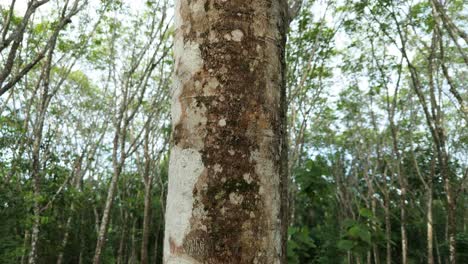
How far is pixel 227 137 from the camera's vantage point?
96cm

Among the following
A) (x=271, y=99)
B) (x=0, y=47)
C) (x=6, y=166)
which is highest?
(x=0, y=47)

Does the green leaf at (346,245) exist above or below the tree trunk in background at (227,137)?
below

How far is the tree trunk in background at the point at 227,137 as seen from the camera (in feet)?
3.03

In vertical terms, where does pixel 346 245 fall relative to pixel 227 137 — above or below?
below

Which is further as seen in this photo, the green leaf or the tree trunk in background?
the green leaf

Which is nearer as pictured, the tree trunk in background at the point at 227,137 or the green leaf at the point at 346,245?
the tree trunk in background at the point at 227,137

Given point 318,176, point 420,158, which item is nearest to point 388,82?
point 318,176

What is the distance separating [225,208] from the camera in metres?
0.92

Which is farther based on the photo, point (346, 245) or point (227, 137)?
point (346, 245)

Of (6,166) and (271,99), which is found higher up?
(6,166)

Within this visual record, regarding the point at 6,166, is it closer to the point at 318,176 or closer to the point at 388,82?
the point at 318,176

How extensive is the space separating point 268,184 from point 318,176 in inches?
181

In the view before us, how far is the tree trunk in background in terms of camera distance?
924 millimetres

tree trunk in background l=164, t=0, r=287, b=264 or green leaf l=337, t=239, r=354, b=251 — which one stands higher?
tree trunk in background l=164, t=0, r=287, b=264
